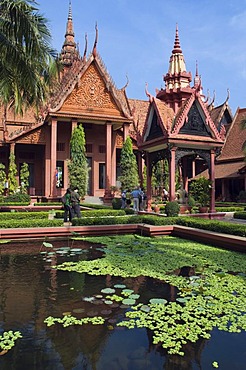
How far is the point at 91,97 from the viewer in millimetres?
23531

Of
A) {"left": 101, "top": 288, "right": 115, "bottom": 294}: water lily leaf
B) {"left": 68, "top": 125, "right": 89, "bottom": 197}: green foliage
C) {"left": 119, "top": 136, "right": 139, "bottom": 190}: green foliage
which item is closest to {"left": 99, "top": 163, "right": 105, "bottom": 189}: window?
{"left": 119, "top": 136, "right": 139, "bottom": 190}: green foliage

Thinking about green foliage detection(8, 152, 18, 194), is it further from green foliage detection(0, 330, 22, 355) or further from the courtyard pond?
green foliage detection(0, 330, 22, 355)

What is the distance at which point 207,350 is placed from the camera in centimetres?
300

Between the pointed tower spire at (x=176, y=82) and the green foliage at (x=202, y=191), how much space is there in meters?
8.70

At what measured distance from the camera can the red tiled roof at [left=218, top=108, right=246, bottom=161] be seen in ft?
89.7

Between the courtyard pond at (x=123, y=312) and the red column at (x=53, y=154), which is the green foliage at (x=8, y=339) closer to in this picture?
the courtyard pond at (x=123, y=312)

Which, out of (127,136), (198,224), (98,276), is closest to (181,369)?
(98,276)

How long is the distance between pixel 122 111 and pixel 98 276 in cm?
1989

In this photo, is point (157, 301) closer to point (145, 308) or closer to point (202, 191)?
point (145, 308)

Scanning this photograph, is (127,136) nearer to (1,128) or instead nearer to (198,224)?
(1,128)

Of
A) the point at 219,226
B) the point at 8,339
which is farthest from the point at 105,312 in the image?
the point at 219,226

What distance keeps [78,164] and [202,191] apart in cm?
962

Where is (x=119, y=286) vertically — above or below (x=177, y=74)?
below

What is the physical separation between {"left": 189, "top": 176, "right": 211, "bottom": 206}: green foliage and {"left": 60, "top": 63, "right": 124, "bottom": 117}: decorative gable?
1167cm
